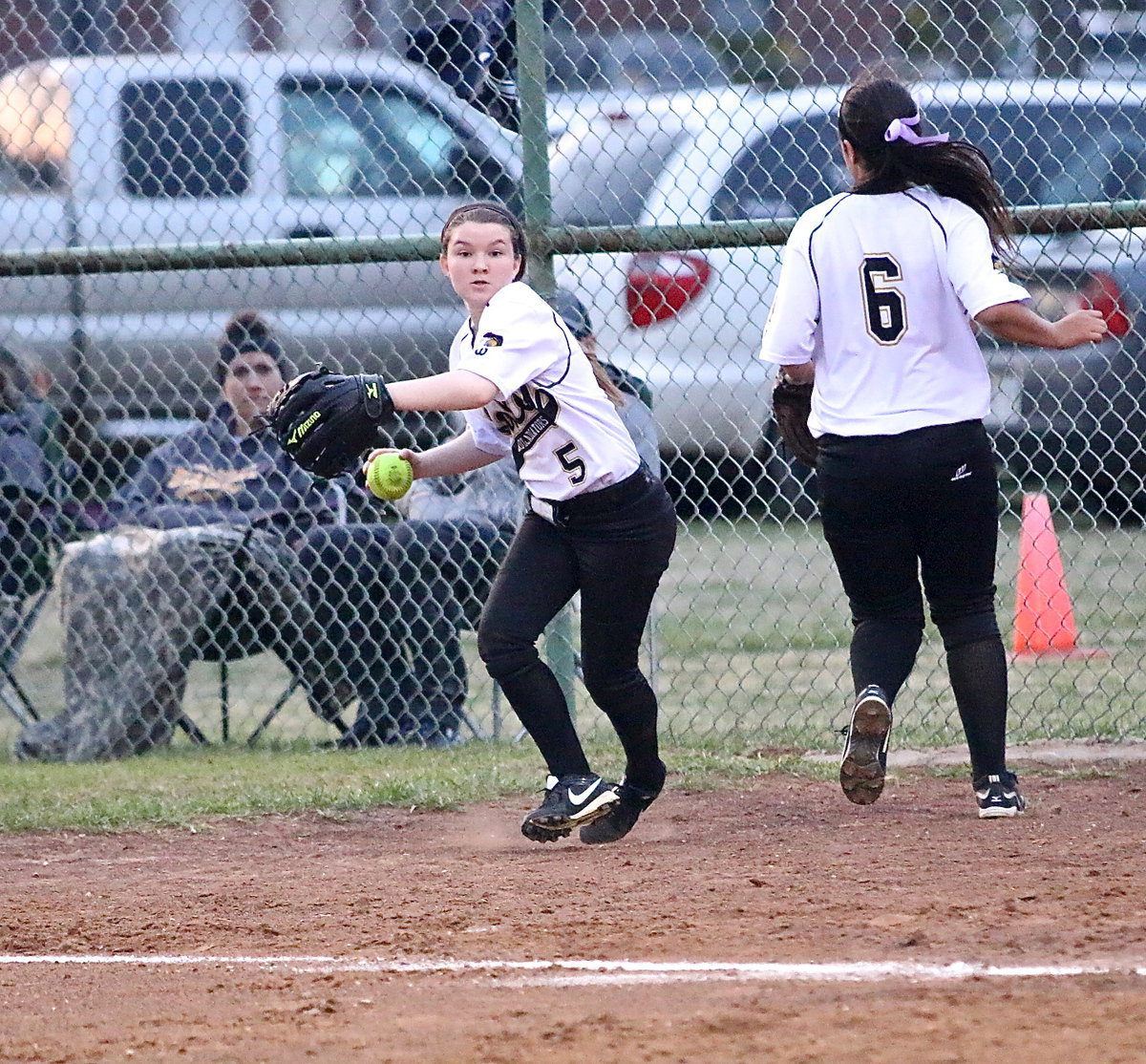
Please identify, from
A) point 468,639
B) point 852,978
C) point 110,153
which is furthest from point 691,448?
point 852,978

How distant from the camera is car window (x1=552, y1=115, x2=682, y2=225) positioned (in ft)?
28.0

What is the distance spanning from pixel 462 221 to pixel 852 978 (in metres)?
2.38

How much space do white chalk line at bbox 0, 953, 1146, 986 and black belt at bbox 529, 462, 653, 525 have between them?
1.44m

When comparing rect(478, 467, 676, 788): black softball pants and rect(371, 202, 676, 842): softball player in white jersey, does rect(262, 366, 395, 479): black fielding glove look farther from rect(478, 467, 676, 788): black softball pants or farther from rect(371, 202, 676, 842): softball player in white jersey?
rect(478, 467, 676, 788): black softball pants

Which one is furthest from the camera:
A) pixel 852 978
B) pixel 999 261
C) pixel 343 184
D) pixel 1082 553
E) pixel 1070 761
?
pixel 1082 553

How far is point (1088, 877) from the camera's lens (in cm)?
401

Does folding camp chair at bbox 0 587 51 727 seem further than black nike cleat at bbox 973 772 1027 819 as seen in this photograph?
Yes

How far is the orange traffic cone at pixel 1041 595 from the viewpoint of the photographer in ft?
23.5

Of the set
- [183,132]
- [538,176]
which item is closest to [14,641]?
[538,176]

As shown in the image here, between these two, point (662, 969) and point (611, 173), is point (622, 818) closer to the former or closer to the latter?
point (662, 969)

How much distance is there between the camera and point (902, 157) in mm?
4527

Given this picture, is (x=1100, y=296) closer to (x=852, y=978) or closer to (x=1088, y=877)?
(x=1088, y=877)

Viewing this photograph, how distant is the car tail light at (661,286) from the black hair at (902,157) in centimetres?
328

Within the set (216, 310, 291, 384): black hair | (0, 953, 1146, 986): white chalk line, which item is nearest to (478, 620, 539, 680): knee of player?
(0, 953, 1146, 986): white chalk line
